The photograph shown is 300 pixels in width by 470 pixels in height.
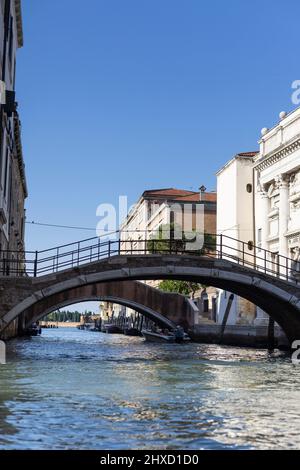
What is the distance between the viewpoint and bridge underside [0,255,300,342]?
78.1 ft

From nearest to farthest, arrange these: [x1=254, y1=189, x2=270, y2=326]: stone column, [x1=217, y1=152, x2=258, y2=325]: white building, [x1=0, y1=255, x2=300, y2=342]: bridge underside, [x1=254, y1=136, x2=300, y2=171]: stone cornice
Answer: [x1=0, y1=255, x2=300, y2=342]: bridge underside → [x1=254, y1=136, x2=300, y2=171]: stone cornice → [x1=254, y1=189, x2=270, y2=326]: stone column → [x1=217, y1=152, x2=258, y2=325]: white building

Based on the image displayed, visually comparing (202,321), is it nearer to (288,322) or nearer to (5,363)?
(288,322)

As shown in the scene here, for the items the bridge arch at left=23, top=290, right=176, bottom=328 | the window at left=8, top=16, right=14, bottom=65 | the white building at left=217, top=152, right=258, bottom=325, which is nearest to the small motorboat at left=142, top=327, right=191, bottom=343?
the white building at left=217, top=152, right=258, bottom=325

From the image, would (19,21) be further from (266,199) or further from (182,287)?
(182,287)

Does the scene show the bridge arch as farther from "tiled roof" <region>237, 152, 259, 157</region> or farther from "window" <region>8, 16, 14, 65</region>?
"window" <region>8, 16, 14, 65</region>

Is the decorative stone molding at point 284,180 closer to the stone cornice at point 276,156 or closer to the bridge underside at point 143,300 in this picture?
the stone cornice at point 276,156

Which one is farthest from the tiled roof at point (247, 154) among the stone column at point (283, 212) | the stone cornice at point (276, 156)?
the stone column at point (283, 212)

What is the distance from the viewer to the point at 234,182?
45.6 meters

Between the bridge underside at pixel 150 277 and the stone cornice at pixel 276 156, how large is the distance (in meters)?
10.6

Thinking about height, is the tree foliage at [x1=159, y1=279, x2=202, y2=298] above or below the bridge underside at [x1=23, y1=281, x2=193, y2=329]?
above

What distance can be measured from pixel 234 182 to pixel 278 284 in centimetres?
2030

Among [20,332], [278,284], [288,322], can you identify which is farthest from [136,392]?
[20,332]

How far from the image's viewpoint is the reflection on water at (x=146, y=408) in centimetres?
820

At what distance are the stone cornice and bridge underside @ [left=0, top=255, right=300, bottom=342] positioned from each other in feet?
34.6
